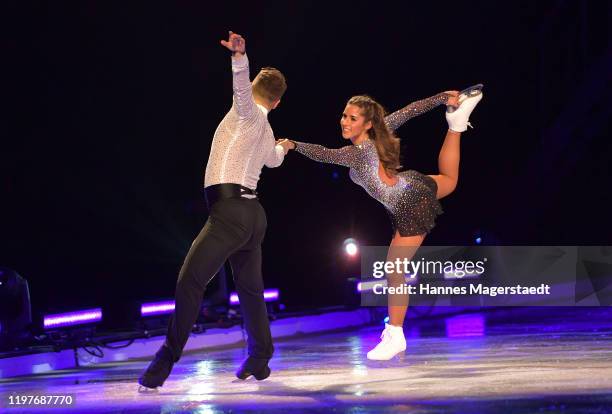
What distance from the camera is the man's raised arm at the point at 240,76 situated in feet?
11.5

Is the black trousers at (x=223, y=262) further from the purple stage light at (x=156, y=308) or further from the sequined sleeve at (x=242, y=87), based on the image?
the purple stage light at (x=156, y=308)

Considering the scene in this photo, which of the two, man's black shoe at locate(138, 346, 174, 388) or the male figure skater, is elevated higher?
the male figure skater

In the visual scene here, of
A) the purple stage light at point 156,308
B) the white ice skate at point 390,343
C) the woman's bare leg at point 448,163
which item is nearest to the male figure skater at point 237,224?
the white ice skate at point 390,343

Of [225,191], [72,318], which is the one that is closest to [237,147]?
[225,191]

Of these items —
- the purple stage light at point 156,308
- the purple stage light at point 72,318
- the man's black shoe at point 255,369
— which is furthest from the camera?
the purple stage light at point 156,308

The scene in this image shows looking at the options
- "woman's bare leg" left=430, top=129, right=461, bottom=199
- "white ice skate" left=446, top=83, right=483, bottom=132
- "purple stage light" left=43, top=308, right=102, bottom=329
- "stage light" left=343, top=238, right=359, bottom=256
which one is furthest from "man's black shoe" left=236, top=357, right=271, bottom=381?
"stage light" left=343, top=238, right=359, bottom=256

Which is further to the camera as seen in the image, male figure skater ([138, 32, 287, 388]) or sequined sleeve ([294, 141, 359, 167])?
sequined sleeve ([294, 141, 359, 167])

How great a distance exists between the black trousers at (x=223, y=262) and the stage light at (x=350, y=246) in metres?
6.06

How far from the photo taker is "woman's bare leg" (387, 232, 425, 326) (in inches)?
177

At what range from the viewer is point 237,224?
3785mm

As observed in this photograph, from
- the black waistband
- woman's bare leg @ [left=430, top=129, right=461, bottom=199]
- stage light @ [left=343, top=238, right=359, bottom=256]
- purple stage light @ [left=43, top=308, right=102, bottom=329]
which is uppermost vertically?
woman's bare leg @ [left=430, top=129, right=461, bottom=199]

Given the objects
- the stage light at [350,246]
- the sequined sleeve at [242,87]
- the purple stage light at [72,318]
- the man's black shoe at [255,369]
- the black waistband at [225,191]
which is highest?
the sequined sleeve at [242,87]

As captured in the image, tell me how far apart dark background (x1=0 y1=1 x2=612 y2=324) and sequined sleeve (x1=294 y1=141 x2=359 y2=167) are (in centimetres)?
291

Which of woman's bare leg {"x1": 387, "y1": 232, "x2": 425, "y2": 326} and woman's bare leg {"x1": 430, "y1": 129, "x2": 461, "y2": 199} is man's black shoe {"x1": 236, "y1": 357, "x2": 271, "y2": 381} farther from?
woman's bare leg {"x1": 430, "y1": 129, "x2": 461, "y2": 199}
